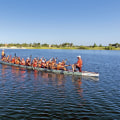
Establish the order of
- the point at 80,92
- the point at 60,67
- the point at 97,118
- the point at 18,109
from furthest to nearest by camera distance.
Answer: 1. the point at 60,67
2. the point at 80,92
3. the point at 18,109
4. the point at 97,118

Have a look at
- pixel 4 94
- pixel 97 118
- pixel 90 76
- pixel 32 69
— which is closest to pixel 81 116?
pixel 97 118

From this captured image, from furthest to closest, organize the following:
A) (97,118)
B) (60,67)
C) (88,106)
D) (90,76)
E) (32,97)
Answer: (60,67), (90,76), (32,97), (88,106), (97,118)

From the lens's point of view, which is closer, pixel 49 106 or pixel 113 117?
pixel 113 117

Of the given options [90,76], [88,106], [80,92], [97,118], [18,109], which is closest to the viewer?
[97,118]

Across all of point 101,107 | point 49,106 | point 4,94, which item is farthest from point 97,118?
point 4,94

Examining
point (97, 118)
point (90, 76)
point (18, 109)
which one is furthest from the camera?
point (90, 76)

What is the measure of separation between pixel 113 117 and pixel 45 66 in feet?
75.3

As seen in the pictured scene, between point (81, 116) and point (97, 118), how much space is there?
4.21 feet

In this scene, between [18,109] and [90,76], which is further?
[90,76]

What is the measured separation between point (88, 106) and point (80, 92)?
413cm

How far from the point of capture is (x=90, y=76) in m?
27.7

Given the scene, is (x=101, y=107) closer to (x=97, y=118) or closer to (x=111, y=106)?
(x=111, y=106)

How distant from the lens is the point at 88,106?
46.3 ft

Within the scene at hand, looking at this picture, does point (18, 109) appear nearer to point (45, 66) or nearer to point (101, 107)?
point (101, 107)
